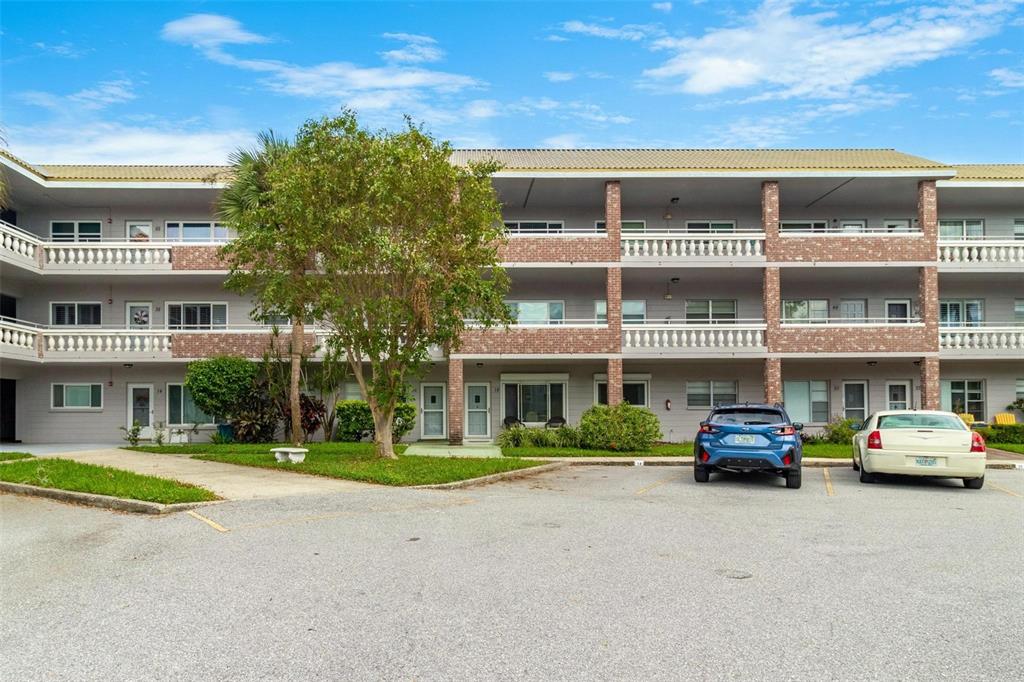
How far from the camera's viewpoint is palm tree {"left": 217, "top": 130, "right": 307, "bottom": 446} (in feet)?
55.9

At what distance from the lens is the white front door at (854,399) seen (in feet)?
92.8

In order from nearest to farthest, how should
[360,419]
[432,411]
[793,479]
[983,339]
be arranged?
[793,479] → [360,419] → [983,339] → [432,411]

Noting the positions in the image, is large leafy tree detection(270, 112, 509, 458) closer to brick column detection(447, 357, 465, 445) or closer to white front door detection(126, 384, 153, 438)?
brick column detection(447, 357, 465, 445)

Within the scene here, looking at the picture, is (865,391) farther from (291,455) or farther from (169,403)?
(169,403)

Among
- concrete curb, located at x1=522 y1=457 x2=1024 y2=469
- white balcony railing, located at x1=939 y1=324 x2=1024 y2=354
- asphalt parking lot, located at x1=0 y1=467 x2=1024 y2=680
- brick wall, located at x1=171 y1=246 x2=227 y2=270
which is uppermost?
brick wall, located at x1=171 y1=246 x2=227 y2=270

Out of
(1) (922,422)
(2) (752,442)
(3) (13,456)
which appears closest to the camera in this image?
(2) (752,442)

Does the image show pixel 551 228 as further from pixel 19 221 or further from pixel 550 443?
pixel 19 221

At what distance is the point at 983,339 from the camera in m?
26.5

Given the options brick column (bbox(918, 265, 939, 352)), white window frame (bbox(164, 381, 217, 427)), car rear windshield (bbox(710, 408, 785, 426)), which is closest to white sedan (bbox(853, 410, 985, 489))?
car rear windshield (bbox(710, 408, 785, 426))

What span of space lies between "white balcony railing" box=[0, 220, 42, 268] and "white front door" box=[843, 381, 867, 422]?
27.0 m

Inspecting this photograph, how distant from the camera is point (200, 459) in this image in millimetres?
19250

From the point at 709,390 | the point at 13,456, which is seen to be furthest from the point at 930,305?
the point at 13,456

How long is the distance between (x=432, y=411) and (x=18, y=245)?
1373cm

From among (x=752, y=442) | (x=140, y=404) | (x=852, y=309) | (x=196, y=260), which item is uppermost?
(x=196, y=260)
